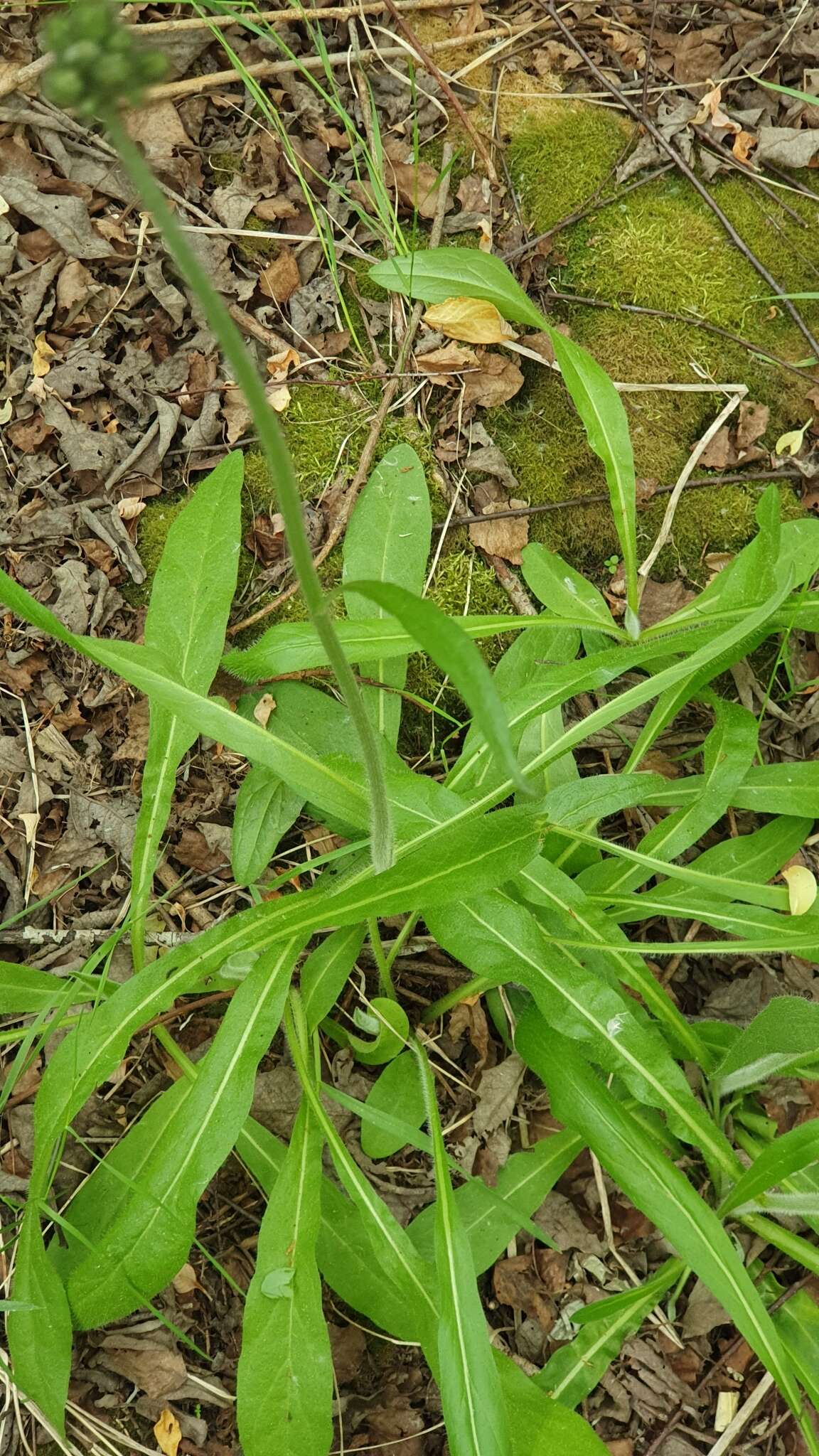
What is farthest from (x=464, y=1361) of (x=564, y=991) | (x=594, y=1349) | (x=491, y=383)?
(x=491, y=383)

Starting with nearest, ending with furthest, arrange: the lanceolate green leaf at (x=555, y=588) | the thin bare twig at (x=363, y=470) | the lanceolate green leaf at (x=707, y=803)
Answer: the lanceolate green leaf at (x=707, y=803) < the lanceolate green leaf at (x=555, y=588) < the thin bare twig at (x=363, y=470)

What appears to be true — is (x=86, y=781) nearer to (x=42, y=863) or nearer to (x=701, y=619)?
(x=42, y=863)

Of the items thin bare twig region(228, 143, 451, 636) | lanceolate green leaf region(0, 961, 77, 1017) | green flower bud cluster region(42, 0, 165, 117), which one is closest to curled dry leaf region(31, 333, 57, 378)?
thin bare twig region(228, 143, 451, 636)

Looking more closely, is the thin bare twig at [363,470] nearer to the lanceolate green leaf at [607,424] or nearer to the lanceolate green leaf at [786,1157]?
the lanceolate green leaf at [607,424]

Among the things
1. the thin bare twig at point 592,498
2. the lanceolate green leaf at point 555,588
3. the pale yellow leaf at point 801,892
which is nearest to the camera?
the pale yellow leaf at point 801,892

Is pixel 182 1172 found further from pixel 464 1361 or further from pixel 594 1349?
pixel 594 1349

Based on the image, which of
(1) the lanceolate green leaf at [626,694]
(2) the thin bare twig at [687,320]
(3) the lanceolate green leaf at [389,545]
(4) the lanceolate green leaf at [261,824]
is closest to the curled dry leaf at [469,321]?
(2) the thin bare twig at [687,320]
